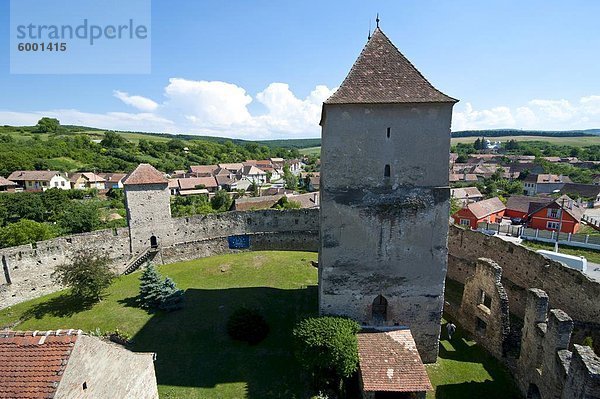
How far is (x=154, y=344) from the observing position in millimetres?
17750

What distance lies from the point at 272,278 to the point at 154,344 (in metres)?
9.56

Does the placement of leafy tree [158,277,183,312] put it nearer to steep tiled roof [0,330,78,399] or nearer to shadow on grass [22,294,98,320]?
shadow on grass [22,294,98,320]

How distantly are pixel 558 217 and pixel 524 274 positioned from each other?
26.3m

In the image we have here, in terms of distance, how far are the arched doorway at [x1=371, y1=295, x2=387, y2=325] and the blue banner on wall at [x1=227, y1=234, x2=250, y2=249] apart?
1873 cm

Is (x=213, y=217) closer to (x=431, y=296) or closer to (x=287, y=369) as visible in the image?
(x=287, y=369)

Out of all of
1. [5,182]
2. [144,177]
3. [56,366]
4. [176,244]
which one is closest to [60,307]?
[176,244]

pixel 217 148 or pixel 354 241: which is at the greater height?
pixel 217 148

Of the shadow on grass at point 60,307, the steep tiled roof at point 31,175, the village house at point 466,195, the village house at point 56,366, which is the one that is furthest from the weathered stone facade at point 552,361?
the steep tiled roof at point 31,175

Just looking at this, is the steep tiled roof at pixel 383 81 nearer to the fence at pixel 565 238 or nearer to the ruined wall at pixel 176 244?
the ruined wall at pixel 176 244

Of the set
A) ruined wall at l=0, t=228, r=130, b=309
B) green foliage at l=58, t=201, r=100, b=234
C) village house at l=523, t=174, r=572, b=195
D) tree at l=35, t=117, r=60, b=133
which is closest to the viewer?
ruined wall at l=0, t=228, r=130, b=309

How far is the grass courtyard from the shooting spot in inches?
→ 564

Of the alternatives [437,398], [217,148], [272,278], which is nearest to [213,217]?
[272,278]

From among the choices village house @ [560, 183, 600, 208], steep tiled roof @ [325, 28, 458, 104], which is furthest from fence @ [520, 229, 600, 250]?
steep tiled roof @ [325, 28, 458, 104]

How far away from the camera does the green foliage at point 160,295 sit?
2130 cm
